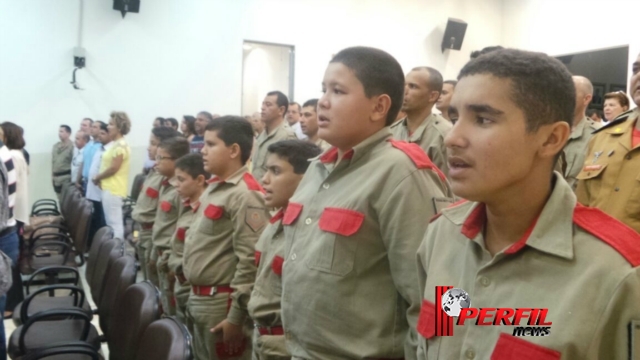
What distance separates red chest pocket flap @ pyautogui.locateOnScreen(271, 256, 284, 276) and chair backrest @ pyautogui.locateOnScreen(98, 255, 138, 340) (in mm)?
901

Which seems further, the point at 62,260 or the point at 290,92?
the point at 290,92

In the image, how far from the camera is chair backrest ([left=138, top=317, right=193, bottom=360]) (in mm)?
1583

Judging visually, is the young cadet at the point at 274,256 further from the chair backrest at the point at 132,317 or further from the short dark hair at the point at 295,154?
the chair backrest at the point at 132,317

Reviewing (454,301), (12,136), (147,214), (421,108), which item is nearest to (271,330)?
(454,301)

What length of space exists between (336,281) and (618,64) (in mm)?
6999

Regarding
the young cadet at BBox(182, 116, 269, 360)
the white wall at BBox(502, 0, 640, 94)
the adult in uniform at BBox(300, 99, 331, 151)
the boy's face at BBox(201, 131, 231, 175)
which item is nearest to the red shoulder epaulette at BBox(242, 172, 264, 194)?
the young cadet at BBox(182, 116, 269, 360)

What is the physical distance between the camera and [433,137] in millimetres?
3287

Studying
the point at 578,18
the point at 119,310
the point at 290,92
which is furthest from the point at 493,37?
the point at 119,310

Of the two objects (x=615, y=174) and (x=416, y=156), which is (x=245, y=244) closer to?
(x=416, y=156)

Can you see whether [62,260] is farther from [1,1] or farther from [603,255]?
[1,1]

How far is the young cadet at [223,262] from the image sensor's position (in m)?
2.40

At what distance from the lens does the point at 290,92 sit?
29.1ft

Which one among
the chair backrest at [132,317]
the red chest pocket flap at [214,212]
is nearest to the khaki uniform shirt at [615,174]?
the red chest pocket flap at [214,212]

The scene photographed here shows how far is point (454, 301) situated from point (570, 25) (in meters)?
7.99
